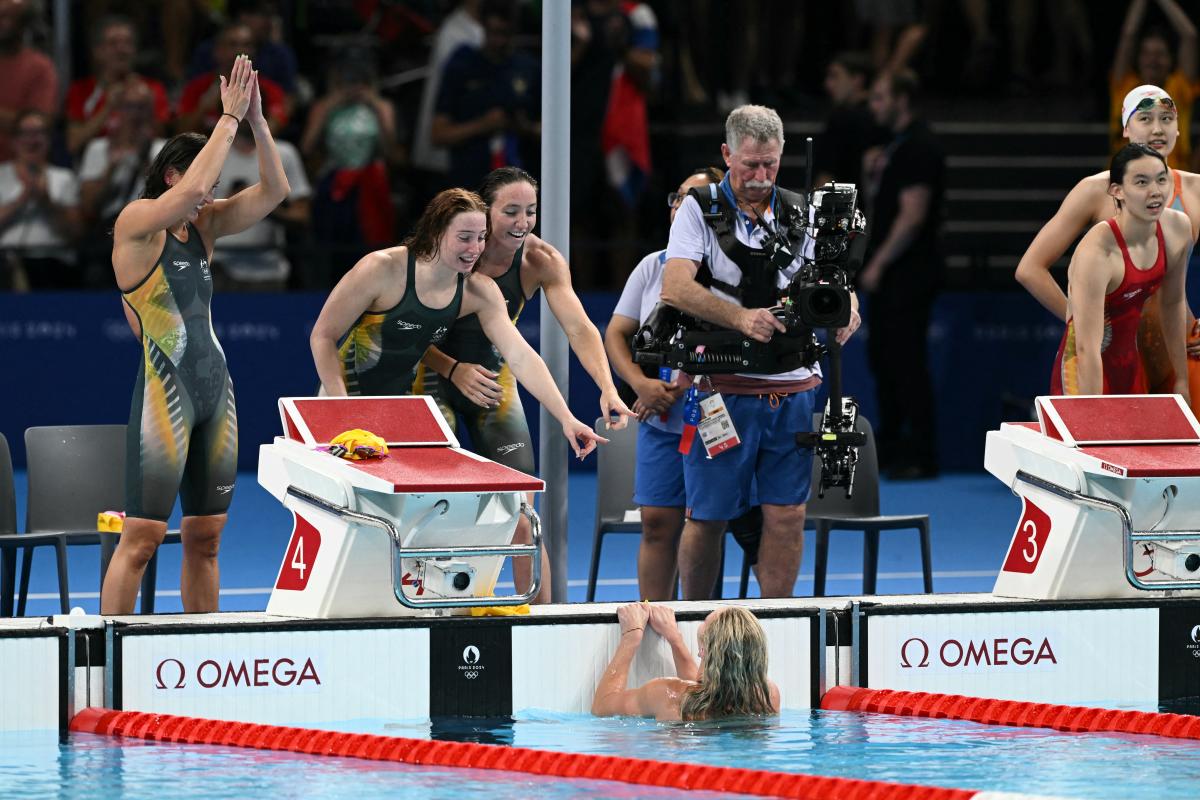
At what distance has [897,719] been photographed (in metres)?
6.11

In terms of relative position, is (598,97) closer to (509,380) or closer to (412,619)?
(509,380)

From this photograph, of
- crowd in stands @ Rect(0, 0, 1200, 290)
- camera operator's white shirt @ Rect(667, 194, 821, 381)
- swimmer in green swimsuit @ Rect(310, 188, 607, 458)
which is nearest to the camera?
swimmer in green swimsuit @ Rect(310, 188, 607, 458)

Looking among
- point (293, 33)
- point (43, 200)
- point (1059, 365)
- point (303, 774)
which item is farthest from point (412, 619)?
point (293, 33)

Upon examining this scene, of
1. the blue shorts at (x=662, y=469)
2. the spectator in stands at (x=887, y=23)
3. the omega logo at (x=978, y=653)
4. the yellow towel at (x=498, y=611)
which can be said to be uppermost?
the spectator in stands at (x=887, y=23)

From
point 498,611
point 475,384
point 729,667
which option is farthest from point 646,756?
point 475,384

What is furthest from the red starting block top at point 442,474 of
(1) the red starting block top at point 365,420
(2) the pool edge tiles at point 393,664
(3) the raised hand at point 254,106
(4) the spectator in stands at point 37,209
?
(4) the spectator in stands at point 37,209

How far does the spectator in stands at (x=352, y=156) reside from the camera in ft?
40.5

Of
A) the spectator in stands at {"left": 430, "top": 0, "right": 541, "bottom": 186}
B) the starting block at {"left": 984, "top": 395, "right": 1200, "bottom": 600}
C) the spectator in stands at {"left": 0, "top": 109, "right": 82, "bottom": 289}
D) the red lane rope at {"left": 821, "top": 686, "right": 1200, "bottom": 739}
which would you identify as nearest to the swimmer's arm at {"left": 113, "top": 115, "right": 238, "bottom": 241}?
the red lane rope at {"left": 821, "top": 686, "right": 1200, "bottom": 739}

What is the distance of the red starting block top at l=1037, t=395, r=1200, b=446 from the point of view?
657 centimetres

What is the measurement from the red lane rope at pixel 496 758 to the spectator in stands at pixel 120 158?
6.51 metres

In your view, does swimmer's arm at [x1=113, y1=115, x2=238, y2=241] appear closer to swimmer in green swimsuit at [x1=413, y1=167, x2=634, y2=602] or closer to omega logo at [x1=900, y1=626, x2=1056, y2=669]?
swimmer in green swimsuit at [x1=413, y1=167, x2=634, y2=602]

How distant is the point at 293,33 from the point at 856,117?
171 inches

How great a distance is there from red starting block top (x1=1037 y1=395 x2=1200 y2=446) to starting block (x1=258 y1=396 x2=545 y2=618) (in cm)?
180

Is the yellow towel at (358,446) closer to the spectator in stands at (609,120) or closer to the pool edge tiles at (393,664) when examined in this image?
the pool edge tiles at (393,664)
